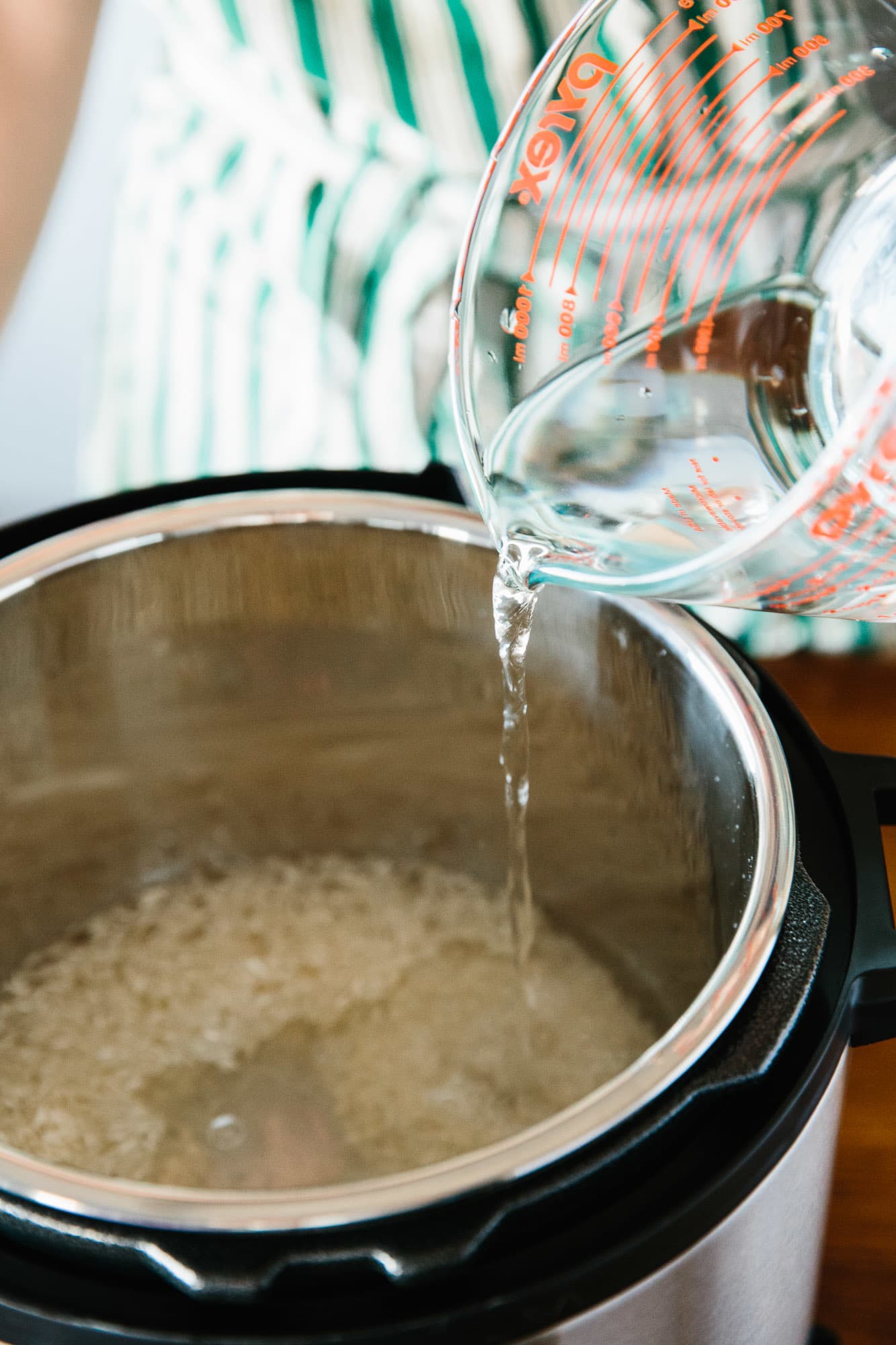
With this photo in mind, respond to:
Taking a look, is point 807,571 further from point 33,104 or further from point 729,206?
point 33,104

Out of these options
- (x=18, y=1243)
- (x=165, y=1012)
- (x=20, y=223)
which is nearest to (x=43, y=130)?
(x=20, y=223)

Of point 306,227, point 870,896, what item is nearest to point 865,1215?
point 870,896

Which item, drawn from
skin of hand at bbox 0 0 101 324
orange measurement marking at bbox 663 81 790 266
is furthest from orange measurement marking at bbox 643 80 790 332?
skin of hand at bbox 0 0 101 324

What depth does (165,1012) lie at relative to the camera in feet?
2.48

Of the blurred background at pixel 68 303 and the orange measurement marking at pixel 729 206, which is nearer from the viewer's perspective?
the orange measurement marking at pixel 729 206

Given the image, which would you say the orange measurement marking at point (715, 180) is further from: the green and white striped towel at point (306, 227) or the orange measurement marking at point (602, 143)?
the green and white striped towel at point (306, 227)

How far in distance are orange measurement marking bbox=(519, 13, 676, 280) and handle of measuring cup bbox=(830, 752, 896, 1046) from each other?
0.24 meters

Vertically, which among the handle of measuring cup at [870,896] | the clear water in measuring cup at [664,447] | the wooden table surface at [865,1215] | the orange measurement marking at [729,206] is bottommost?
the wooden table surface at [865,1215]

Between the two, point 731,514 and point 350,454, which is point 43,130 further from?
point 731,514

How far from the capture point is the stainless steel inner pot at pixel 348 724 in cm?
64

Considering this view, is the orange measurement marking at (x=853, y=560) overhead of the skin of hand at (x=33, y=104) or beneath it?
beneath

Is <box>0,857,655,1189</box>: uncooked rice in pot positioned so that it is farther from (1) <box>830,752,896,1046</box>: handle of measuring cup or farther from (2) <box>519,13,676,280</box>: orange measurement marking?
(2) <box>519,13,676,280</box>: orange measurement marking

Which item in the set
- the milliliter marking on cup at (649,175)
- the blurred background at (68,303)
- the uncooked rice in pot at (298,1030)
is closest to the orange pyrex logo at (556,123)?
the milliliter marking on cup at (649,175)

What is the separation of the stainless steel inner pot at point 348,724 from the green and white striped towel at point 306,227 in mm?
194
